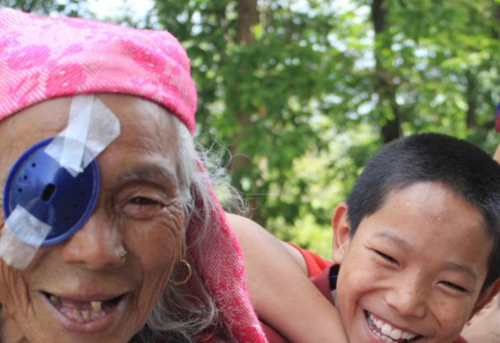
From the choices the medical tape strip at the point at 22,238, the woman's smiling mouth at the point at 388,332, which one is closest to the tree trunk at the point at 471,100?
the woman's smiling mouth at the point at 388,332

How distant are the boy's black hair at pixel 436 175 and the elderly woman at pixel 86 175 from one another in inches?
43.6

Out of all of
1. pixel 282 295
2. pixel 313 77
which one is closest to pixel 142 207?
pixel 282 295

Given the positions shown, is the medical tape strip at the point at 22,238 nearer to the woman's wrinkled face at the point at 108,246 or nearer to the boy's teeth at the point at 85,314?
the woman's wrinkled face at the point at 108,246

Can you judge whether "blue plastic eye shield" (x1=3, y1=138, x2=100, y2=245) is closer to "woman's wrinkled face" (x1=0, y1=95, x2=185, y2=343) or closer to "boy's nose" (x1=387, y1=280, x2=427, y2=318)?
"woman's wrinkled face" (x1=0, y1=95, x2=185, y2=343)

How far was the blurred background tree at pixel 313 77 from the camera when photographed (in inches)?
308

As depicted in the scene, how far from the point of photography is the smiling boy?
246cm

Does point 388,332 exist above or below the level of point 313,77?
above

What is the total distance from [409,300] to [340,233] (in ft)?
1.66

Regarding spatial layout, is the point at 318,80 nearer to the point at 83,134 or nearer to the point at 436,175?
the point at 436,175

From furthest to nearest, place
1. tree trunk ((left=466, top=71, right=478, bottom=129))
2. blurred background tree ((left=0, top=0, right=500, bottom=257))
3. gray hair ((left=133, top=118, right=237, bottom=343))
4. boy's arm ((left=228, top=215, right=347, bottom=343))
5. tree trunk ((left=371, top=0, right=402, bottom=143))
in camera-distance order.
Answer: tree trunk ((left=466, top=71, right=478, bottom=129)) → tree trunk ((left=371, top=0, right=402, bottom=143)) → blurred background tree ((left=0, top=0, right=500, bottom=257)) → boy's arm ((left=228, top=215, right=347, bottom=343)) → gray hair ((left=133, top=118, right=237, bottom=343))

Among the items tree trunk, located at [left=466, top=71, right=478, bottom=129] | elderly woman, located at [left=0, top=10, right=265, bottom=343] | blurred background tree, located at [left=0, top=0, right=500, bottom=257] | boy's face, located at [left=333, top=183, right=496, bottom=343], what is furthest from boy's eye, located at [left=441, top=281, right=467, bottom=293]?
tree trunk, located at [left=466, top=71, right=478, bottom=129]

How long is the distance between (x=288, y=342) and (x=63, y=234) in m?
1.19

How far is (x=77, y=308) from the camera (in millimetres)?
1668

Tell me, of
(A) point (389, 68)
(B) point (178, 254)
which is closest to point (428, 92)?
(A) point (389, 68)
